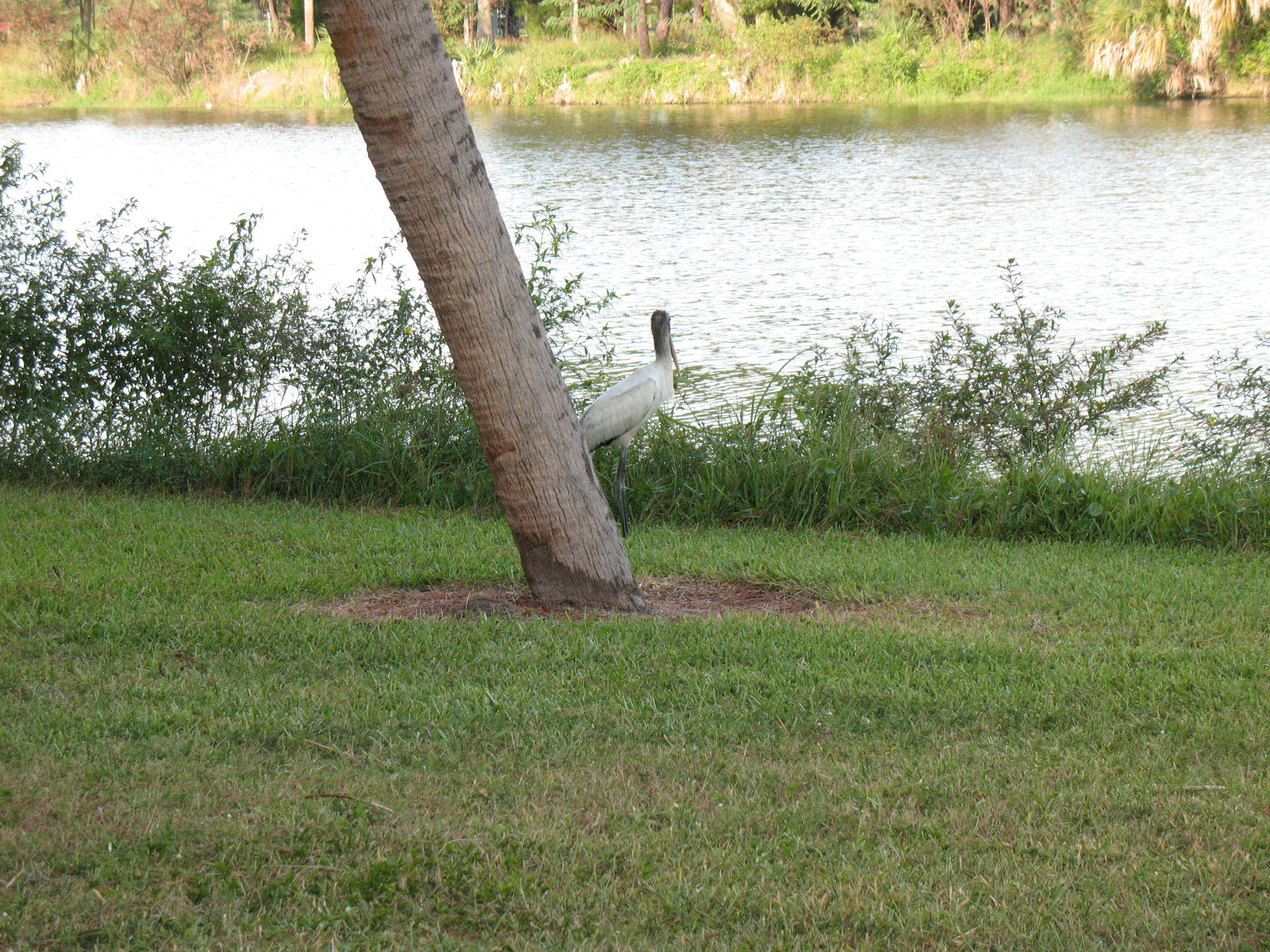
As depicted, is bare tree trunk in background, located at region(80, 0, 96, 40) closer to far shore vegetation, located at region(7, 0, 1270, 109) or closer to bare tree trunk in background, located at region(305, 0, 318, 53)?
far shore vegetation, located at region(7, 0, 1270, 109)

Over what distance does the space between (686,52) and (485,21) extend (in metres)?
7.90

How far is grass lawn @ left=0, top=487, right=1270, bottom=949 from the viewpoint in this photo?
2791 mm

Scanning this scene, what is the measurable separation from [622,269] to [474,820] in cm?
1361

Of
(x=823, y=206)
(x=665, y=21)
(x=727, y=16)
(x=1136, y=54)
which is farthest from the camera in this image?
(x=665, y=21)

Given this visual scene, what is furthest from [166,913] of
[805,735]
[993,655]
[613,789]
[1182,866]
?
[993,655]

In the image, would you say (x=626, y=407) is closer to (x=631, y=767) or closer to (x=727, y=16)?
(x=631, y=767)

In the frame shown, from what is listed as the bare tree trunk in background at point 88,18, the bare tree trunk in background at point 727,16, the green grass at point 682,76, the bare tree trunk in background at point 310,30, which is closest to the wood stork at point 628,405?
the green grass at point 682,76

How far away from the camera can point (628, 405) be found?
6691 mm

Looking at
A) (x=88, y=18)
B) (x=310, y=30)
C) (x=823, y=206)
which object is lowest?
(x=823, y=206)

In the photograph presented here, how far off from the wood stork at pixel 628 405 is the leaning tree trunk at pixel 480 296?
1.30 metres

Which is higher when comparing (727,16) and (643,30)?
(727,16)

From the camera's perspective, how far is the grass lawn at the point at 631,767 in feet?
9.16

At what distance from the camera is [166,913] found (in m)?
Result: 2.73

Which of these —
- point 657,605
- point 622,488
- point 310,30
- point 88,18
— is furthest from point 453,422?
point 88,18
